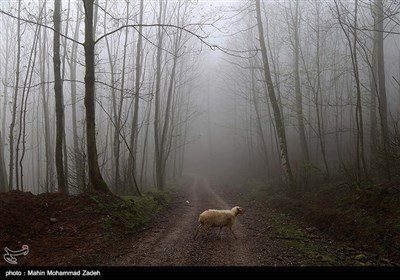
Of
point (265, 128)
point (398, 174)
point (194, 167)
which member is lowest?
point (194, 167)

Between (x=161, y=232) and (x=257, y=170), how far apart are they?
21.8 m

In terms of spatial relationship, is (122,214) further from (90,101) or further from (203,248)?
(90,101)

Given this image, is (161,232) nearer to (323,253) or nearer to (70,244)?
(70,244)

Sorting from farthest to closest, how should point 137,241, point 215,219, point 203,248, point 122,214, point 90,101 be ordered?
point 90,101, point 122,214, point 215,219, point 137,241, point 203,248

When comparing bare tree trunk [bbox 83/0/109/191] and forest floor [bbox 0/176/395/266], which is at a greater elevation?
bare tree trunk [bbox 83/0/109/191]

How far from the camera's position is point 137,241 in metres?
8.15

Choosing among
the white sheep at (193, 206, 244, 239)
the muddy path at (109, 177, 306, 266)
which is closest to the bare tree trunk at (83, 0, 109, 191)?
the muddy path at (109, 177, 306, 266)

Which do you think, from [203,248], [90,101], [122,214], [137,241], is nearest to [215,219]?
[203,248]

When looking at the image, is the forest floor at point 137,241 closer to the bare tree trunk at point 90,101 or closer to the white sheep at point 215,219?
the white sheep at point 215,219

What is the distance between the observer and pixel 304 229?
980 cm

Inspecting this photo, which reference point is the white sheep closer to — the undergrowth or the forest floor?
the forest floor

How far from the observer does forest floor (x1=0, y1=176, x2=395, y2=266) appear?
6.52 metres

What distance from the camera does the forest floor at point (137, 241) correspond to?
21.4 ft
